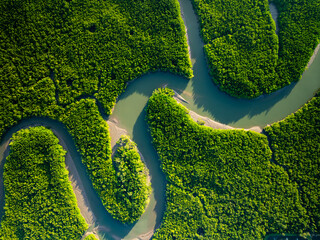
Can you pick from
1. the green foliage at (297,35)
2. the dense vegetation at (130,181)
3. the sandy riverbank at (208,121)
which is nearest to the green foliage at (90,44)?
the sandy riverbank at (208,121)

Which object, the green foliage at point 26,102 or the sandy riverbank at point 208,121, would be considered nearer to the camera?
the green foliage at point 26,102

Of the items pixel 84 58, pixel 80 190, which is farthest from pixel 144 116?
pixel 80 190

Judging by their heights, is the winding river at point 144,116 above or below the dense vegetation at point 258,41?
below

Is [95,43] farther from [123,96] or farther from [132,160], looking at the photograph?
[132,160]

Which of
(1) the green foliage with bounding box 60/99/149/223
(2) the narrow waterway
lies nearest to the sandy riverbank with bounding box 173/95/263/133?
(2) the narrow waterway

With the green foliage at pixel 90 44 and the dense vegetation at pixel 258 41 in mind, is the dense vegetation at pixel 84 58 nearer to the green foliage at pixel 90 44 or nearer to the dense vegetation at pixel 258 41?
the green foliage at pixel 90 44

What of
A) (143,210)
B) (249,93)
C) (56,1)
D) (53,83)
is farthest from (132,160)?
(56,1)
